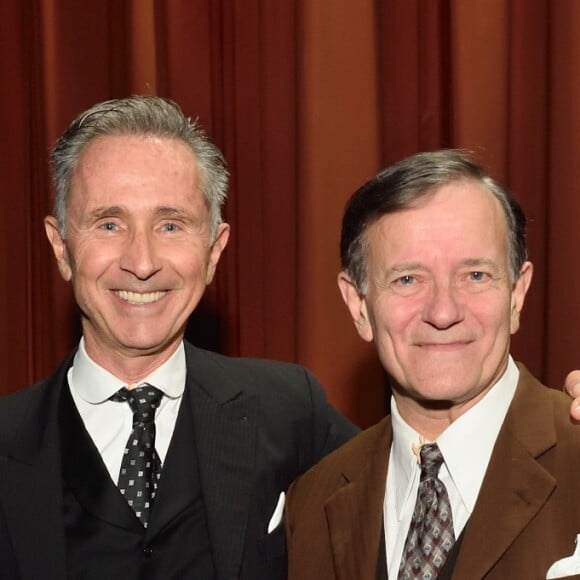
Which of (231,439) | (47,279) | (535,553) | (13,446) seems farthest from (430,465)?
(47,279)

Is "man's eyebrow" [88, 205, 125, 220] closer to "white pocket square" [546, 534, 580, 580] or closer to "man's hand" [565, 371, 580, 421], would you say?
"man's hand" [565, 371, 580, 421]

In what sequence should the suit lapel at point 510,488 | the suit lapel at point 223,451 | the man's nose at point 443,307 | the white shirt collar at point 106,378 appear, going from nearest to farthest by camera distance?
the suit lapel at point 510,488
the man's nose at point 443,307
the suit lapel at point 223,451
the white shirt collar at point 106,378

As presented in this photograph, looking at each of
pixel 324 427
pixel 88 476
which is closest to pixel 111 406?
pixel 88 476

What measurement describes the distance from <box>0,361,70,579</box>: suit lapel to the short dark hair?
0.72 metres

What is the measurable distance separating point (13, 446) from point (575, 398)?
1109 mm

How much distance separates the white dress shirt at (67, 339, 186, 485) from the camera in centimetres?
227

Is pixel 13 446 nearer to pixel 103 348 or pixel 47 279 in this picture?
pixel 103 348

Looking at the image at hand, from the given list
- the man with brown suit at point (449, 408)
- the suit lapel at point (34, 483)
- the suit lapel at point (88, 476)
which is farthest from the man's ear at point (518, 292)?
the suit lapel at point (34, 483)

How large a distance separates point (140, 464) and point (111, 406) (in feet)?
0.48

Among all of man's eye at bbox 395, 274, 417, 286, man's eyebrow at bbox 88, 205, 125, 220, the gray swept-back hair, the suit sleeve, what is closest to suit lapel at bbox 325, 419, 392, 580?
the suit sleeve

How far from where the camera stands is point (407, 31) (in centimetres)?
291

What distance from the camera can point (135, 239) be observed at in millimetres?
2230

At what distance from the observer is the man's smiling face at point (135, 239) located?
224cm

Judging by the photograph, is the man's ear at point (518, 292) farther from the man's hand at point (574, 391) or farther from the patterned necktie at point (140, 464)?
the patterned necktie at point (140, 464)
